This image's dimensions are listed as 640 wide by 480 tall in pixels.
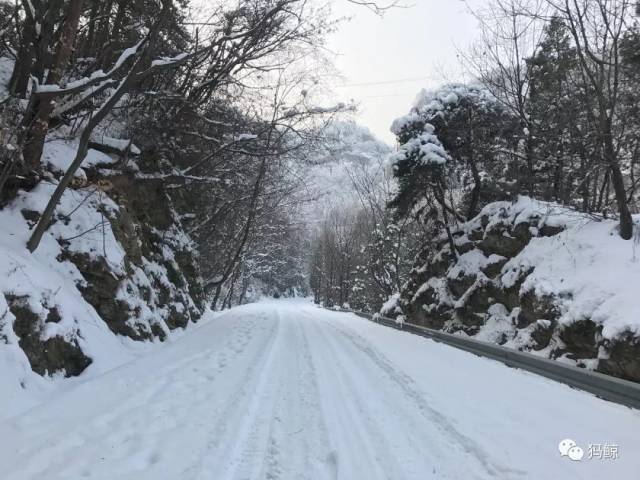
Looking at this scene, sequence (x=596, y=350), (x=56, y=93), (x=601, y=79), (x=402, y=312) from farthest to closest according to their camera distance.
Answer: (x=402, y=312)
(x=601, y=79)
(x=596, y=350)
(x=56, y=93)

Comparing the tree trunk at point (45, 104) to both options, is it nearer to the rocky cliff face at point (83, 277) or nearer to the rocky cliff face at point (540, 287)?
the rocky cliff face at point (83, 277)

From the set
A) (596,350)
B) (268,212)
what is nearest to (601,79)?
(596,350)

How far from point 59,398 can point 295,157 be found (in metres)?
12.0

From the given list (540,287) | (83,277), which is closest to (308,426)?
(83,277)

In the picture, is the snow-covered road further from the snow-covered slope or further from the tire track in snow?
the snow-covered slope

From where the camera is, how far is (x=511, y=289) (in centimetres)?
1227

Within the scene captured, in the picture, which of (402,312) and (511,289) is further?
(402,312)

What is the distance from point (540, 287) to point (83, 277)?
952 cm

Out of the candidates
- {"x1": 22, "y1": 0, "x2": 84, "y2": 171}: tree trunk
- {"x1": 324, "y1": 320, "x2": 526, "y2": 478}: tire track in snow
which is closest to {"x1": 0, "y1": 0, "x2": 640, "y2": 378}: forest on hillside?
{"x1": 22, "y1": 0, "x2": 84, "y2": 171}: tree trunk

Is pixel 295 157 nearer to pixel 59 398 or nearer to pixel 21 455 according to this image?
pixel 59 398

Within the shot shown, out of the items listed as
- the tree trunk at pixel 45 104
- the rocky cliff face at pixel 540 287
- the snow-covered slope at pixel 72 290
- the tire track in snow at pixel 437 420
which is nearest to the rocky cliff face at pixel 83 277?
the snow-covered slope at pixel 72 290

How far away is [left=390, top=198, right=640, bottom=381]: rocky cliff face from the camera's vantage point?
25.3 ft

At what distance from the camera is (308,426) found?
4645 mm

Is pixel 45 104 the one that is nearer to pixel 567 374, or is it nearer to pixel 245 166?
pixel 567 374
